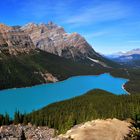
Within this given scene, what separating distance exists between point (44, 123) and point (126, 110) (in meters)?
45.3

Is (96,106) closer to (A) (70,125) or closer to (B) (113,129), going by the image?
(A) (70,125)

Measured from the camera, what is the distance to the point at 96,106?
19425 centimetres

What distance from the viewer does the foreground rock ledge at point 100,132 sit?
3246 inches

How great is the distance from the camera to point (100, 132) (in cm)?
8800

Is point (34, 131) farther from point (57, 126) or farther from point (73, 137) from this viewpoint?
point (73, 137)

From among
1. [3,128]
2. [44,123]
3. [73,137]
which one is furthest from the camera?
[44,123]

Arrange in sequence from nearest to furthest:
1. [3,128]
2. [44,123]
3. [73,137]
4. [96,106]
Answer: [73,137]
[3,128]
[44,123]
[96,106]

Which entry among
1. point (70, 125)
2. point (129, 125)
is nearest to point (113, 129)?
point (129, 125)

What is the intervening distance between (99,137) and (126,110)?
254ft

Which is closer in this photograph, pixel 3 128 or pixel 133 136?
pixel 133 136

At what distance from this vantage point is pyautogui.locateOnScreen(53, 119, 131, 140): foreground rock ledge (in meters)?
82.4

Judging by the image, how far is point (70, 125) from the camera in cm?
11531

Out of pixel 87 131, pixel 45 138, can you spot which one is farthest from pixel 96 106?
pixel 87 131

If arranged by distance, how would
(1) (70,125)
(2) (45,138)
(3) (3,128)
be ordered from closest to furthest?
(2) (45,138) < (1) (70,125) < (3) (3,128)
